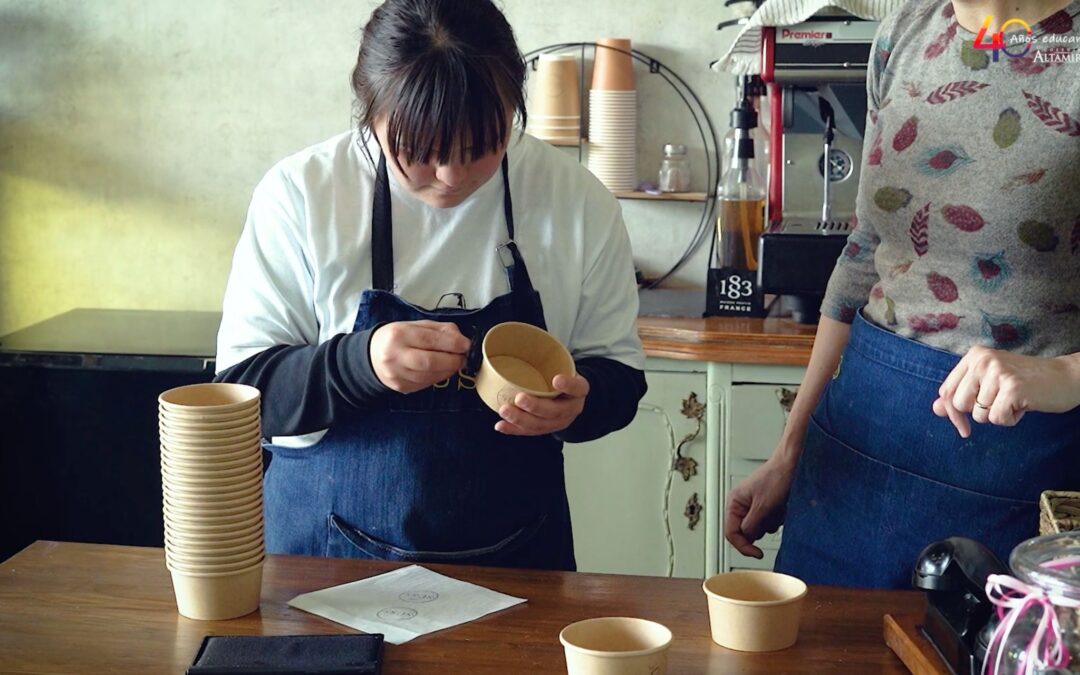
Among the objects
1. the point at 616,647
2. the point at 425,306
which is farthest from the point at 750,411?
the point at 616,647

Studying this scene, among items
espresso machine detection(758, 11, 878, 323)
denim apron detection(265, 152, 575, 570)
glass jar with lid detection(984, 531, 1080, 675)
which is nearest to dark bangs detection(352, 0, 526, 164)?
denim apron detection(265, 152, 575, 570)

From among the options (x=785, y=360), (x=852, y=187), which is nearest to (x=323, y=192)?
(x=785, y=360)

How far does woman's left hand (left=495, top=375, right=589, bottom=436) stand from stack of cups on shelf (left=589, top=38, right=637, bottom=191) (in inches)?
69.9

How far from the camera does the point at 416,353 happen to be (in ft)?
4.64

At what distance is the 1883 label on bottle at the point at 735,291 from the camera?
287 cm

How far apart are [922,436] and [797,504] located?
0.22m

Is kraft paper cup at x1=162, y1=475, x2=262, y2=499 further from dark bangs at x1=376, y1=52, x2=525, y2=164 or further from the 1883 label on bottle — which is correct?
the 1883 label on bottle

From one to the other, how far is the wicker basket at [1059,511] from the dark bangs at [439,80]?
28.4 inches

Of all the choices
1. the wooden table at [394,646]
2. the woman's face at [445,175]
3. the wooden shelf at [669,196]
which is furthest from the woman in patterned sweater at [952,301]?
the wooden shelf at [669,196]

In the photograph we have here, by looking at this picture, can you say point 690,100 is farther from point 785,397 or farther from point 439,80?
point 439,80

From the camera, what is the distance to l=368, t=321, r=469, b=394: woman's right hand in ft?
4.65

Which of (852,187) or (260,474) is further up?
(852,187)

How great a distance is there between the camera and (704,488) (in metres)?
2.80

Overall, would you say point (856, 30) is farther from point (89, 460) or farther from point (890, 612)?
point (89, 460)
